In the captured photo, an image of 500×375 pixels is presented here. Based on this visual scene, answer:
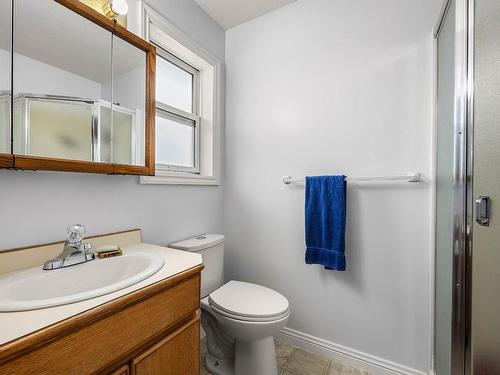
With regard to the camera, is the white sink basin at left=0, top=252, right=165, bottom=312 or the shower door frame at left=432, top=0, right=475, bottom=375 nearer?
the white sink basin at left=0, top=252, right=165, bottom=312

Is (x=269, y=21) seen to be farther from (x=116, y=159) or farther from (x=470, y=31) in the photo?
(x=116, y=159)

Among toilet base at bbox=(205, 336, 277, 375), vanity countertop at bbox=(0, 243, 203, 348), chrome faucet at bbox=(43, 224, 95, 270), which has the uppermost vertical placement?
chrome faucet at bbox=(43, 224, 95, 270)

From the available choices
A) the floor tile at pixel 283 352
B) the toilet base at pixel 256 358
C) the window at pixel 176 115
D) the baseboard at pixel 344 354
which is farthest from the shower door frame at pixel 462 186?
the window at pixel 176 115

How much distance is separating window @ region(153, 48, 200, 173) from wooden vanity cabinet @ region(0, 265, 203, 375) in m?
1.00

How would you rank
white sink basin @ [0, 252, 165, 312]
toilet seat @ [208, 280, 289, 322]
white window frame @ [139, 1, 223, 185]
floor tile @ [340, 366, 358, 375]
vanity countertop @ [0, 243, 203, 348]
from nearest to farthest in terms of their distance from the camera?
vanity countertop @ [0, 243, 203, 348] → white sink basin @ [0, 252, 165, 312] → toilet seat @ [208, 280, 289, 322] → floor tile @ [340, 366, 358, 375] → white window frame @ [139, 1, 223, 185]

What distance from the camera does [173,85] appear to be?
71.8 inches

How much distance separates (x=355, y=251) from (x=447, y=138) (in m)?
0.77

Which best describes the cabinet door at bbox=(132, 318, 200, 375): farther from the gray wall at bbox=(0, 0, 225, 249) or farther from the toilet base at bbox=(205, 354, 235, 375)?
the gray wall at bbox=(0, 0, 225, 249)

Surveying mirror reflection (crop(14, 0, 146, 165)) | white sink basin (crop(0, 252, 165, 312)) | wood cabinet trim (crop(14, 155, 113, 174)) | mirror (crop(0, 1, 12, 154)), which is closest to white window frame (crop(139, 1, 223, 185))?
mirror reflection (crop(14, 0, 146, 165))

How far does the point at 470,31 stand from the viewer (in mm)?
808

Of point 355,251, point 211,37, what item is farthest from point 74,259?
point 211,37

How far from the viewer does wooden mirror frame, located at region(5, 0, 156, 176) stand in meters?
0.84

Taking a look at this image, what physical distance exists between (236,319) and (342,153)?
1132 millimetres

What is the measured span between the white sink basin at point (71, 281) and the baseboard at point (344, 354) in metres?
1.22
